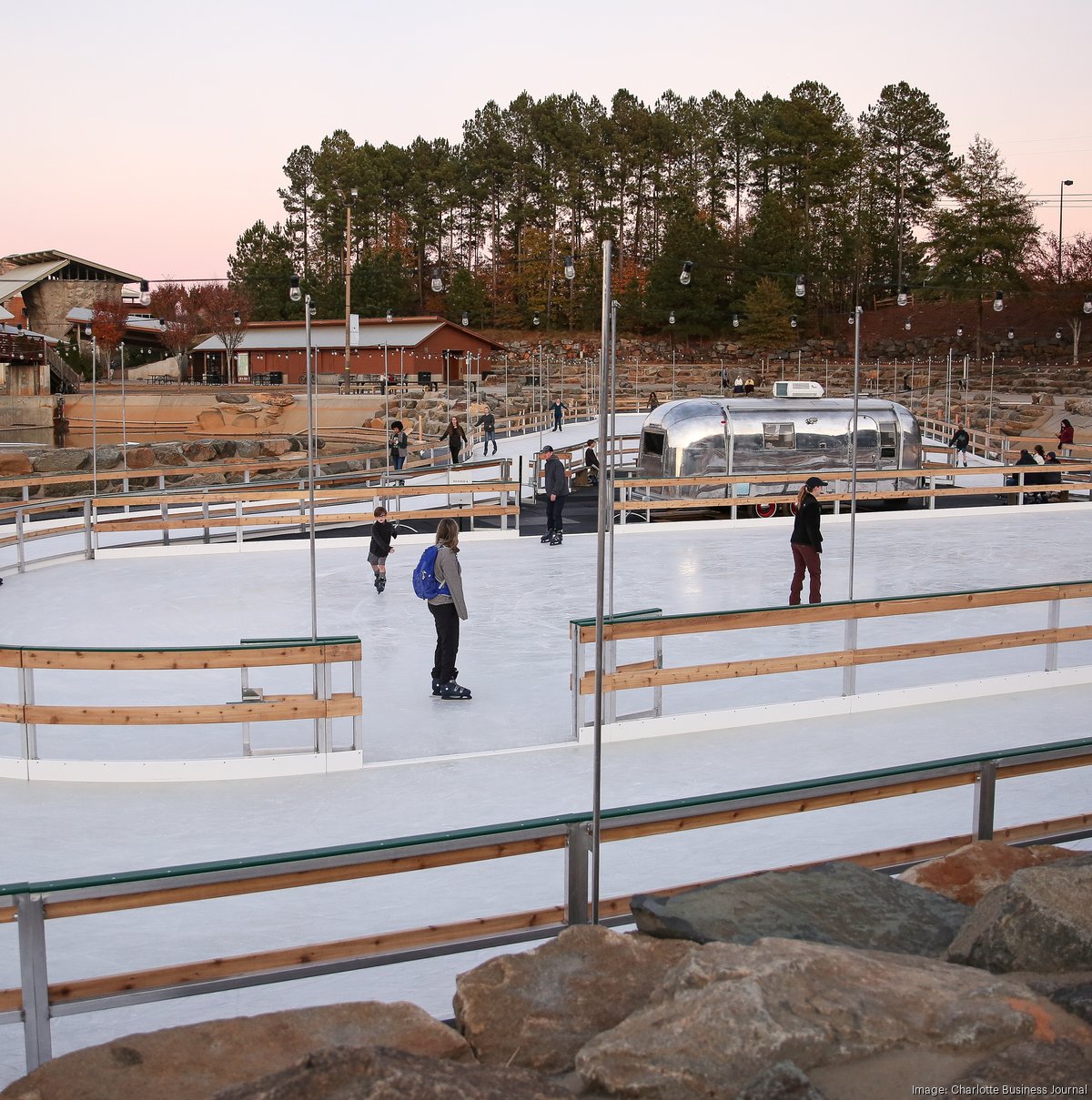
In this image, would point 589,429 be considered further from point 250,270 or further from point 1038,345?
point 250,270

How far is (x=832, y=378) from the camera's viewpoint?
213 ft

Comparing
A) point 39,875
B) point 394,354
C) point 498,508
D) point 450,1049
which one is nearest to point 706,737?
point 39,875

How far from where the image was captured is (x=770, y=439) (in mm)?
24062

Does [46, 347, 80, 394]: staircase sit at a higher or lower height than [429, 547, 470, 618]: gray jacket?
higher

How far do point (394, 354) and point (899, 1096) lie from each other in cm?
5871

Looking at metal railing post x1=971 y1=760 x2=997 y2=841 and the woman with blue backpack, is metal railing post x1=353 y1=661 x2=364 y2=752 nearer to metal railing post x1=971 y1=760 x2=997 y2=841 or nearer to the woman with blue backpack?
the woman with blue backpack

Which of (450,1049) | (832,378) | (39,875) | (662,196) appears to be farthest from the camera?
(662,196)

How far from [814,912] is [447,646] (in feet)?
19.1

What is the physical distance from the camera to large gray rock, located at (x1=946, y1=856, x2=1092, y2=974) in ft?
12.1

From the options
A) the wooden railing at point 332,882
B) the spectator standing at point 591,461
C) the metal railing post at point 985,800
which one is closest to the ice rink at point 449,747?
the wooden railing at point 332,882

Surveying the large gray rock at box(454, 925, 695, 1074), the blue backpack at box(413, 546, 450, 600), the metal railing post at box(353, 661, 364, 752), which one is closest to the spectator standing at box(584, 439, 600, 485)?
the blue backpack at box(413, 546, 450, 600)

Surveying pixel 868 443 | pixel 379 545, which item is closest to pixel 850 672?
pixel 379 545

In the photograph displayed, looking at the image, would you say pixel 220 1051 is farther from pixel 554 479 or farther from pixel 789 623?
pixel 554 479

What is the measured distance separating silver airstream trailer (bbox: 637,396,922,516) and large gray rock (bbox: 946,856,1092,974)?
19.0 metres
